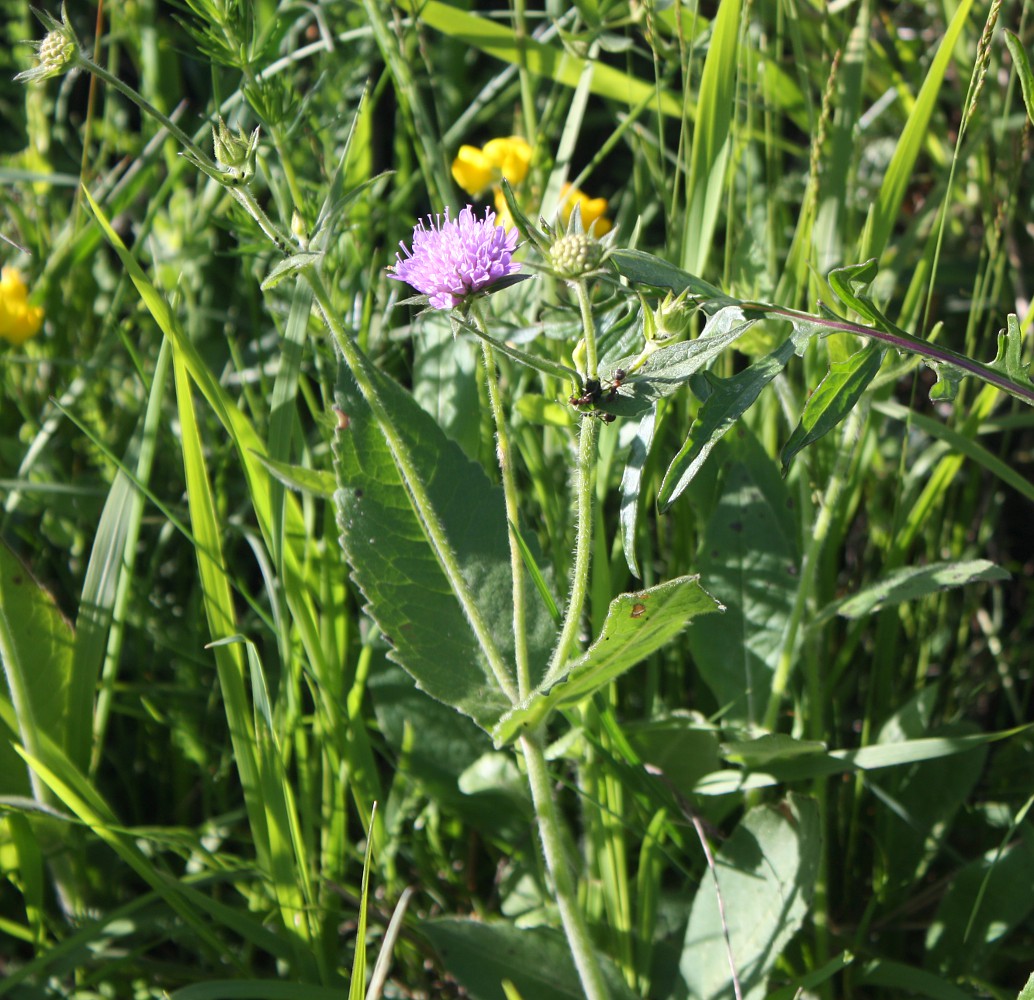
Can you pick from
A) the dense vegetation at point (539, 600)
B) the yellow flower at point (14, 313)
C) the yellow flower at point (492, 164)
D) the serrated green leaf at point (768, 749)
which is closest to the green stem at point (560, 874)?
the dense vegetation at point (539, 600)

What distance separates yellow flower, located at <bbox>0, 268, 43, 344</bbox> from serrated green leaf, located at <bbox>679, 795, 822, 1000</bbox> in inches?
55.3

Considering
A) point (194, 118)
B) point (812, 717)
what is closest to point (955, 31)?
point (812, 717)

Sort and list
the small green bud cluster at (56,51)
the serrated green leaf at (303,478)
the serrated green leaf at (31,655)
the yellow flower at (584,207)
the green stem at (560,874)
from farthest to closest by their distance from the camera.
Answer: the yellow flower at (584,207) → the serrated green leaf at (31,655) → the serrated green leaf at (303,478) → the green stem at (560,874) → the small green bud cluster at (56,51)

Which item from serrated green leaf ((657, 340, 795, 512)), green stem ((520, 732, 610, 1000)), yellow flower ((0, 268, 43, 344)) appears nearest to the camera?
serrated green leaf ((657, 340, 795, 512))

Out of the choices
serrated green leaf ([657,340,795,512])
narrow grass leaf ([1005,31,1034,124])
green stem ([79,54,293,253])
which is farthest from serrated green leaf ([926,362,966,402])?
green stem ([79,54,293,253])

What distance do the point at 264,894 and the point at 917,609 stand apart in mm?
1062

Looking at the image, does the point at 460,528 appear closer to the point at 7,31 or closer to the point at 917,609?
the point at 917,609

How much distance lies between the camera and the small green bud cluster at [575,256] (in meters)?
0.93

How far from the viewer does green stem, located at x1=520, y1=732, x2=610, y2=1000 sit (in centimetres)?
118

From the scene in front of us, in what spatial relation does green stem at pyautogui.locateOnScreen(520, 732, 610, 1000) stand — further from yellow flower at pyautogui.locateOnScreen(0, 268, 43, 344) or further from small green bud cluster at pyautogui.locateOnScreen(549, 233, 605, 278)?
yellow flower at pyautogui.locateOnScreen(0, 268, 43, 344)

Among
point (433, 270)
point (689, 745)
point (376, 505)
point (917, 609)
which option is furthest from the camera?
point (917, 609)

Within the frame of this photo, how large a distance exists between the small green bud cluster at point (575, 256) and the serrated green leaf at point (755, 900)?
729 millimetres

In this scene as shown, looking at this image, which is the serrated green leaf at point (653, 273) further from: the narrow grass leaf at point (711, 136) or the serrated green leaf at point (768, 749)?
the serrated green leaf at point (768, 749)

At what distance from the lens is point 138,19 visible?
2.28 m
